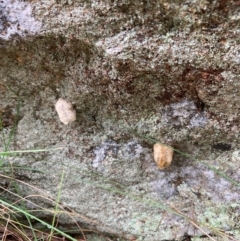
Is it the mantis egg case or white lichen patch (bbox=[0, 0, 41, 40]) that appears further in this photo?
the mantis egg case

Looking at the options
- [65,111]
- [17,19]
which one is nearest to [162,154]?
[65,111]

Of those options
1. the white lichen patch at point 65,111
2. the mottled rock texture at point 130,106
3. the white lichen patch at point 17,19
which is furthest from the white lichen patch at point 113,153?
the white lichen patch at point 17,19

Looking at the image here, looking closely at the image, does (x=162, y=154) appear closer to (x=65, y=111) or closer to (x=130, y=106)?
(x=130, y=106)

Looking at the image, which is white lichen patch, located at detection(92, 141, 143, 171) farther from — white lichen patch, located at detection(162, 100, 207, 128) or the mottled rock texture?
white lichen patch, located at detection(162, 100, 207, 128)

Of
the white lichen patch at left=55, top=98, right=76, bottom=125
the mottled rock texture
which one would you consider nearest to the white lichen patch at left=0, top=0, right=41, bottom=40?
the mottled rock texture

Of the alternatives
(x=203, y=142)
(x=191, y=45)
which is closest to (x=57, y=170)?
(x=203, y=142)

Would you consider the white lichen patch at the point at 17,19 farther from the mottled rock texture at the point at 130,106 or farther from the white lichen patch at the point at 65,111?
the white lichen patch at the point at 65,111
